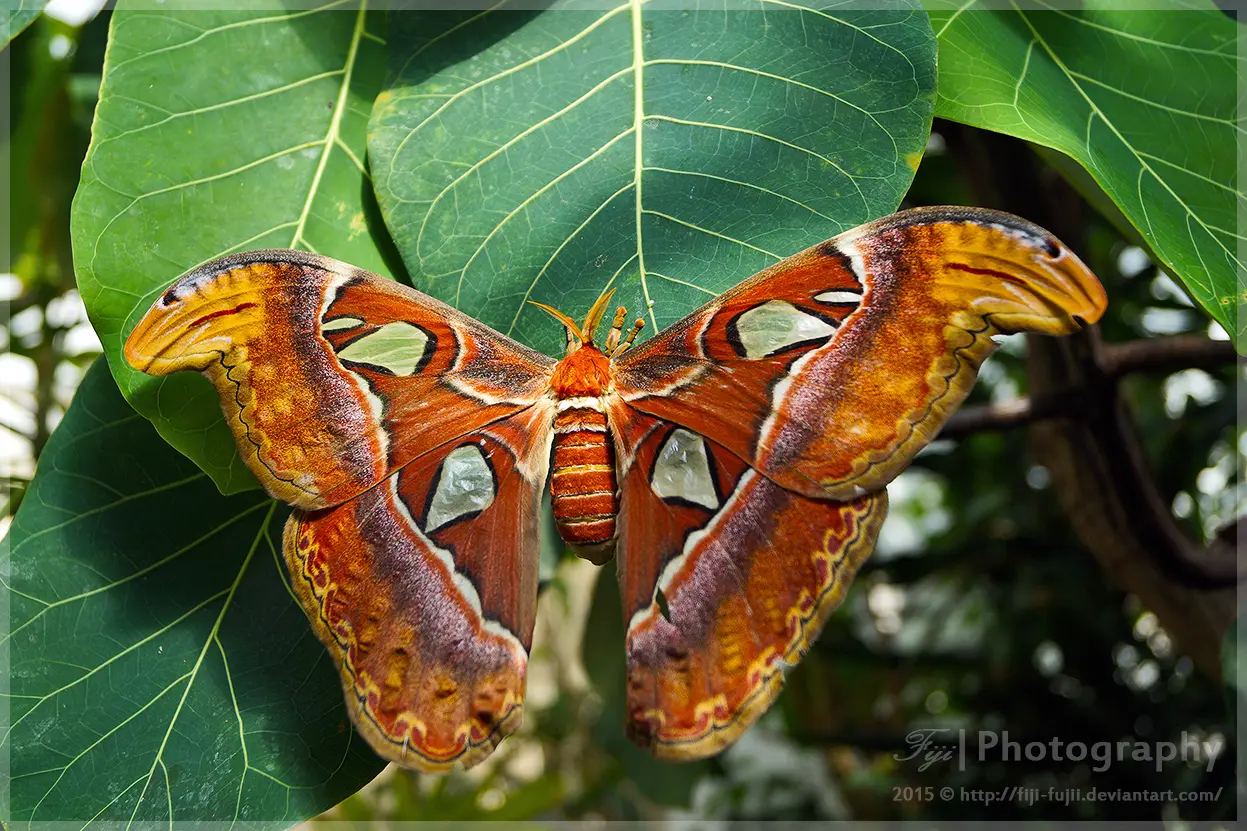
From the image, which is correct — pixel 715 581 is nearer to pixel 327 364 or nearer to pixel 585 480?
pixel 585 480

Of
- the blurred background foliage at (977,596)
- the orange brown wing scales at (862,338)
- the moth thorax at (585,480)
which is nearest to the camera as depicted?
the orange brown wing scales at (862,338)

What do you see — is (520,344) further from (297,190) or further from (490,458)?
(297,190)

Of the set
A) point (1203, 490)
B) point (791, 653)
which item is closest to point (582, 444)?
point (791, 653)

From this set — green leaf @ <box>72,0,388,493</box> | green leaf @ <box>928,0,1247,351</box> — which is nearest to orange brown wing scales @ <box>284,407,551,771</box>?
green leaf @ <box>72,0,388,493</box>

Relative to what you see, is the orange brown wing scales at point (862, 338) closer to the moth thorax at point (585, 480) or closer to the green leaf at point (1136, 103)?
the moth thorax at point (585, 480)

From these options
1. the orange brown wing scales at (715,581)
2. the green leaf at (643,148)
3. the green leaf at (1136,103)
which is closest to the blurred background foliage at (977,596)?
the green leaf at (1136,103)

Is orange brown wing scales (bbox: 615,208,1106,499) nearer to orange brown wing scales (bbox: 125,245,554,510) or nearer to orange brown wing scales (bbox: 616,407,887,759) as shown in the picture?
orange brown wing scales (bbox: 616,407,887,759)
